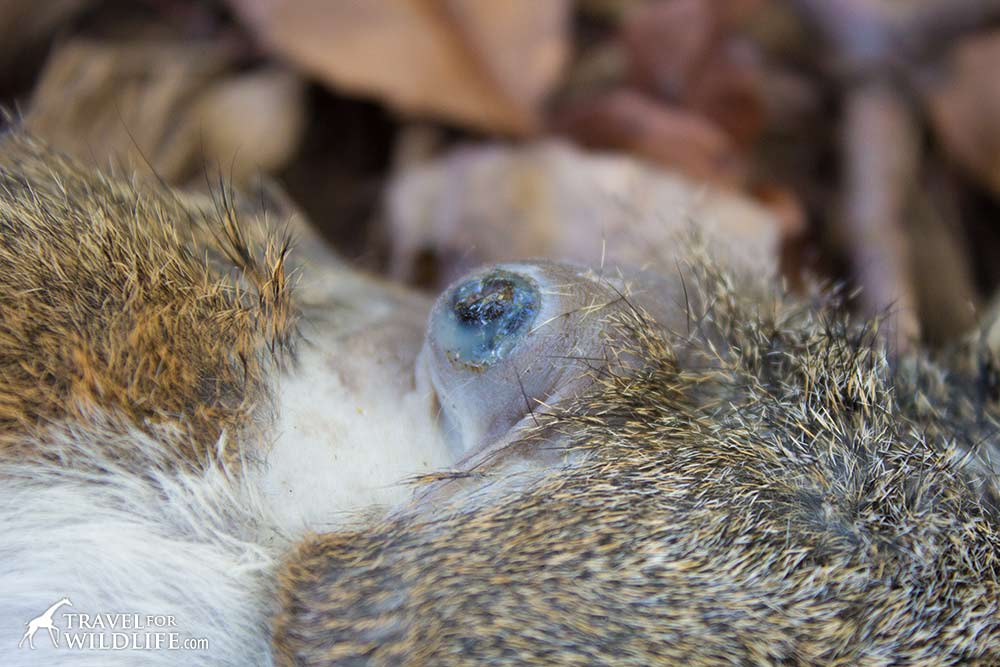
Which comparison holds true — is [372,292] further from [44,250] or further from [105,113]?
[105,113]

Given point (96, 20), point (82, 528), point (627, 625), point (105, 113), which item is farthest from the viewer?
point (96, 20)

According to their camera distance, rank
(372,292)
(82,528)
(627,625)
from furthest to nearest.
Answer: (372,292)
(82,528)
(627,625)

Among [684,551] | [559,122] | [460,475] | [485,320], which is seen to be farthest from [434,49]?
[684,551]

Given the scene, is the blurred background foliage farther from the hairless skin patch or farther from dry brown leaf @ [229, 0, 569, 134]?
the hairless skin patch

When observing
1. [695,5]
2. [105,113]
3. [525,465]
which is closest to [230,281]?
[525,465]

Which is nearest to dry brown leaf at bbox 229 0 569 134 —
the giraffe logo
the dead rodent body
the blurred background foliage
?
the blurred background foliage

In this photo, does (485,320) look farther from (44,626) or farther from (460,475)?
(44,626)

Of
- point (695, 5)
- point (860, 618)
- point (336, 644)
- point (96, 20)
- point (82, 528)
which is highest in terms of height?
point (96, 20)
